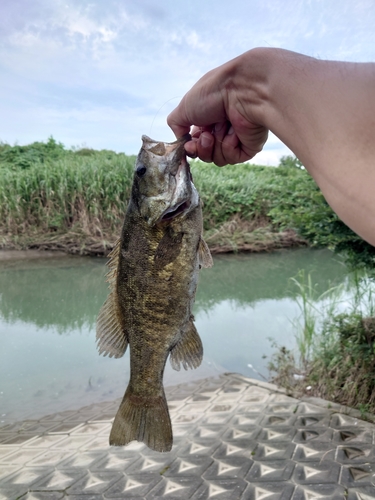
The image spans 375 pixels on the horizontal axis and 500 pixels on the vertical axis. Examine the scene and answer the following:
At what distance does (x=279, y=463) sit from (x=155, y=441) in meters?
1.65

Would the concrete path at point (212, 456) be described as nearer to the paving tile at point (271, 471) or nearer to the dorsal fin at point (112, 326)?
the paving tile at point (271, 471)

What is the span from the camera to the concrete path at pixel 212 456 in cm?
275

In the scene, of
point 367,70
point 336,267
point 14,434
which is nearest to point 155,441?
point 367,70

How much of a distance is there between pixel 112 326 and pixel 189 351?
31 centimetres

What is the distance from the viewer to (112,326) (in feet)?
5.66

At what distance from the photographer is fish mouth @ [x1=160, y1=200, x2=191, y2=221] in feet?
5.24

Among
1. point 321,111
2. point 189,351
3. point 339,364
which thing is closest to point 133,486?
point 189,351

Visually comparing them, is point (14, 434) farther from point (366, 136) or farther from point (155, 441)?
point (366, 136)

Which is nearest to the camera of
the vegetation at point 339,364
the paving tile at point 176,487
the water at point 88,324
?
the paving tile at point 176,487

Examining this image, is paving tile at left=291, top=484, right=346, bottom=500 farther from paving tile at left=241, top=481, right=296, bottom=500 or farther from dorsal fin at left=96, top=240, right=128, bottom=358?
dorsal fin at left=96, top=240, right=128, bottom=358

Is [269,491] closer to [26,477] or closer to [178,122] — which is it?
[26,477]

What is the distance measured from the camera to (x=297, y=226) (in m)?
4.23

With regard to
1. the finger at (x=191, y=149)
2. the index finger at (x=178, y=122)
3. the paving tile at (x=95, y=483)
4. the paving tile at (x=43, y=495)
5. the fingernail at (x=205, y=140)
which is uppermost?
the index finger at (x=178, y=122)

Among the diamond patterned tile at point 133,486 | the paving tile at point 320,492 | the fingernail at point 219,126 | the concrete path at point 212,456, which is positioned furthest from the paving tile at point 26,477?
the fingernail at point 219,126
